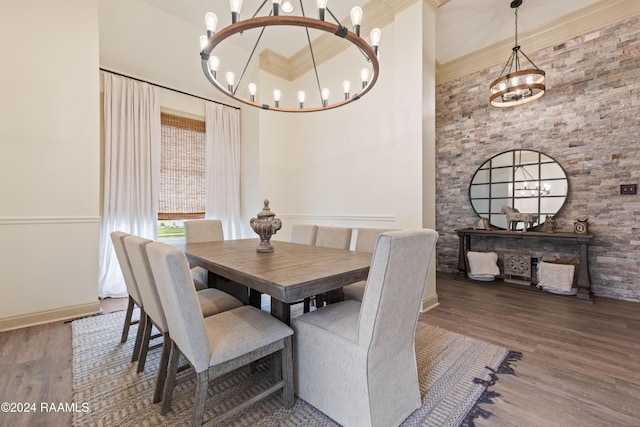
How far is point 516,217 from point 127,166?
5424mm

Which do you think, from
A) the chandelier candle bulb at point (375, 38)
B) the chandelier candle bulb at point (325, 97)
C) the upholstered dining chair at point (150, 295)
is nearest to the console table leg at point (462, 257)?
the chandelier candle bulb at point (325, 97)

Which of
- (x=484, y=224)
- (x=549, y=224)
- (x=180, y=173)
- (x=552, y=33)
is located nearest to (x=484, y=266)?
(x=484, y=224)

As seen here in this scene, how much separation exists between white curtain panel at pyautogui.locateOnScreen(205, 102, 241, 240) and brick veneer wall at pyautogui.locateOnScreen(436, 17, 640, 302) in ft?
13.4

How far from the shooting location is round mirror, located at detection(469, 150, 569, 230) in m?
3.71

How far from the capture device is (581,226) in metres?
3.37

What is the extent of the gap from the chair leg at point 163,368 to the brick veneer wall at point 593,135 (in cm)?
453

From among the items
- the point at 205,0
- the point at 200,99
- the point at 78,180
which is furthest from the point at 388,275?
the point at 200,99

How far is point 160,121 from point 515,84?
15.3 ft

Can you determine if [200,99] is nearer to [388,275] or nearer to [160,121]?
[160,121]

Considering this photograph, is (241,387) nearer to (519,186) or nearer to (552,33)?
(519,186)

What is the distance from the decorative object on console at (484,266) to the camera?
404cm

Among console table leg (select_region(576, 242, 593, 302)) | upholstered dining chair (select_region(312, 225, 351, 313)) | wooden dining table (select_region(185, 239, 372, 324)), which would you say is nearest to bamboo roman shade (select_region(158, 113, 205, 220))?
wooden dining table (select_region(185, 239, 372, 324))

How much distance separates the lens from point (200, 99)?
439cm

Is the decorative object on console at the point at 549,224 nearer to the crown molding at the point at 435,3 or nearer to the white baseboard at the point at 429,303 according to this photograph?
the white baseboard at the point at 429,303
